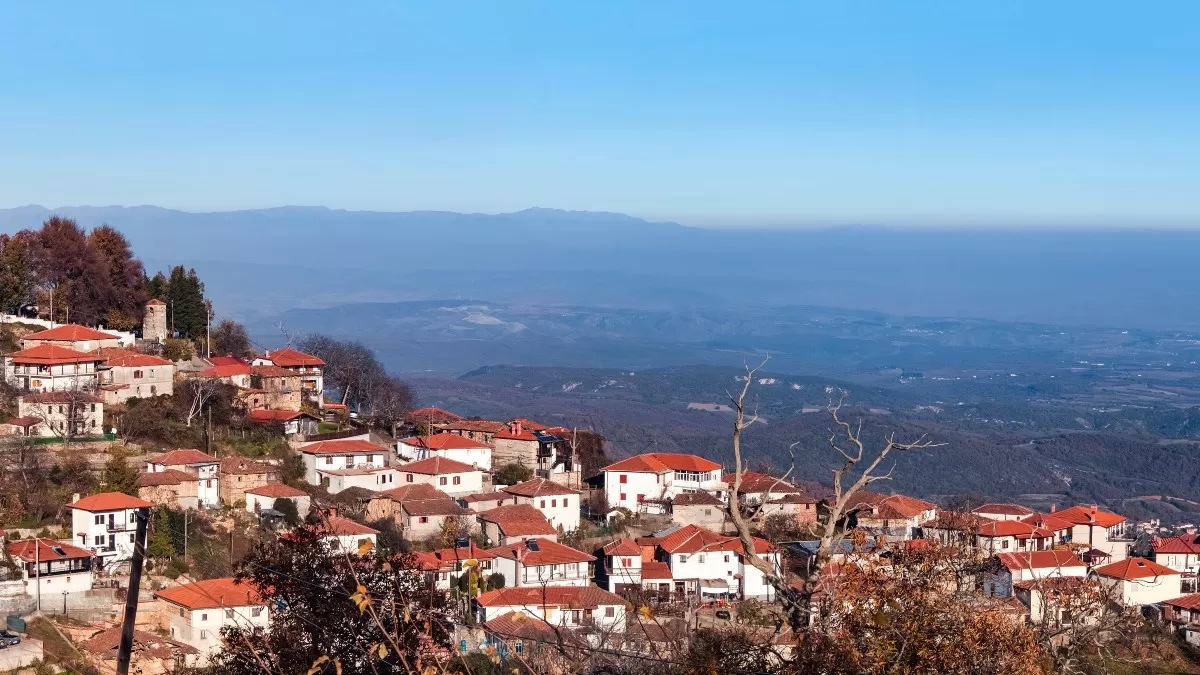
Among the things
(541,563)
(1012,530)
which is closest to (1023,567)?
(1012,530)

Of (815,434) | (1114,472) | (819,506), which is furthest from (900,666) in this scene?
(1114,472)

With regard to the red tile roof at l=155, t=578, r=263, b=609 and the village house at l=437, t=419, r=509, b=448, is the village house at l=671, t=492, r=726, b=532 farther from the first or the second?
the red tile roof at l=155, t=578, r=263, b=609

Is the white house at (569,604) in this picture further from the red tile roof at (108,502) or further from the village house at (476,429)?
the village house at (476,429)

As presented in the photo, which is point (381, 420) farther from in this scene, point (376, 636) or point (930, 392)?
point (930, 392)

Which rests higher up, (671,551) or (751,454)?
(671,551)

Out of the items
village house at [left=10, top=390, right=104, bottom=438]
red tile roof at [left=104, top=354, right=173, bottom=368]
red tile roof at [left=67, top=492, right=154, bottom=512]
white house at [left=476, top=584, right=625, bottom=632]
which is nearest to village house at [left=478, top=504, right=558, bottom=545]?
white house at [left=476, top=584, right=625, bottom=632]

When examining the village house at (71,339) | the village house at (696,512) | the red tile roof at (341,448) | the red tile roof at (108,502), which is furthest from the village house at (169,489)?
the village house at (696,512)
